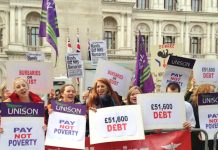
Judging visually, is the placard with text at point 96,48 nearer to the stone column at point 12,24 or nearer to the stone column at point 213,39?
the stone column at point 12,24

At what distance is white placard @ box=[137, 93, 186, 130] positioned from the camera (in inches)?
262

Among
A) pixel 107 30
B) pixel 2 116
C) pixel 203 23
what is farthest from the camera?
pixel 203 23

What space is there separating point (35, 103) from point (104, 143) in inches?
37.5

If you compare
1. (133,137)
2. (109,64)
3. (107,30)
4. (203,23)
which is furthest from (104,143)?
(203,23)

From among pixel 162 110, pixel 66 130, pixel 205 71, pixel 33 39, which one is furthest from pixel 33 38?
pixel 66 130

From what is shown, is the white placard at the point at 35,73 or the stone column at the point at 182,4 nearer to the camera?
A: the white placard at the point at 35,73

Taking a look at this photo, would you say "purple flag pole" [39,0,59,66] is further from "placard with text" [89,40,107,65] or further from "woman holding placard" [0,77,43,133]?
"woman holding placard" [0,77,43,133]

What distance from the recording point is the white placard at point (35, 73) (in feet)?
30.1

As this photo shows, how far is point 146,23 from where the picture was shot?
2162 inches

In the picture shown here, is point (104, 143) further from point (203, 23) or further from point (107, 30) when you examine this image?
point (203, 23)

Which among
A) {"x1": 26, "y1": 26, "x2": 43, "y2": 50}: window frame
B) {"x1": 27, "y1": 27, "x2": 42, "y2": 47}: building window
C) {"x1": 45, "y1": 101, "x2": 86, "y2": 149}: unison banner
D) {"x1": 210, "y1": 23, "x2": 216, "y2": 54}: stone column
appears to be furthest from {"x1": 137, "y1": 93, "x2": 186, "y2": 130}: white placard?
{"x1": 210, "y1": 23, "x2": 216, "y2": 54}: stone column

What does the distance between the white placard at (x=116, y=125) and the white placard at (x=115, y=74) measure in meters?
2.88

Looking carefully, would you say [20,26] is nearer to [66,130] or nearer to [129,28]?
[129,28]

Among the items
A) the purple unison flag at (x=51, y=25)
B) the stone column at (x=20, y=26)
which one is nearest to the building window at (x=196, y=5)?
the stone column at (x=20, y=26)
